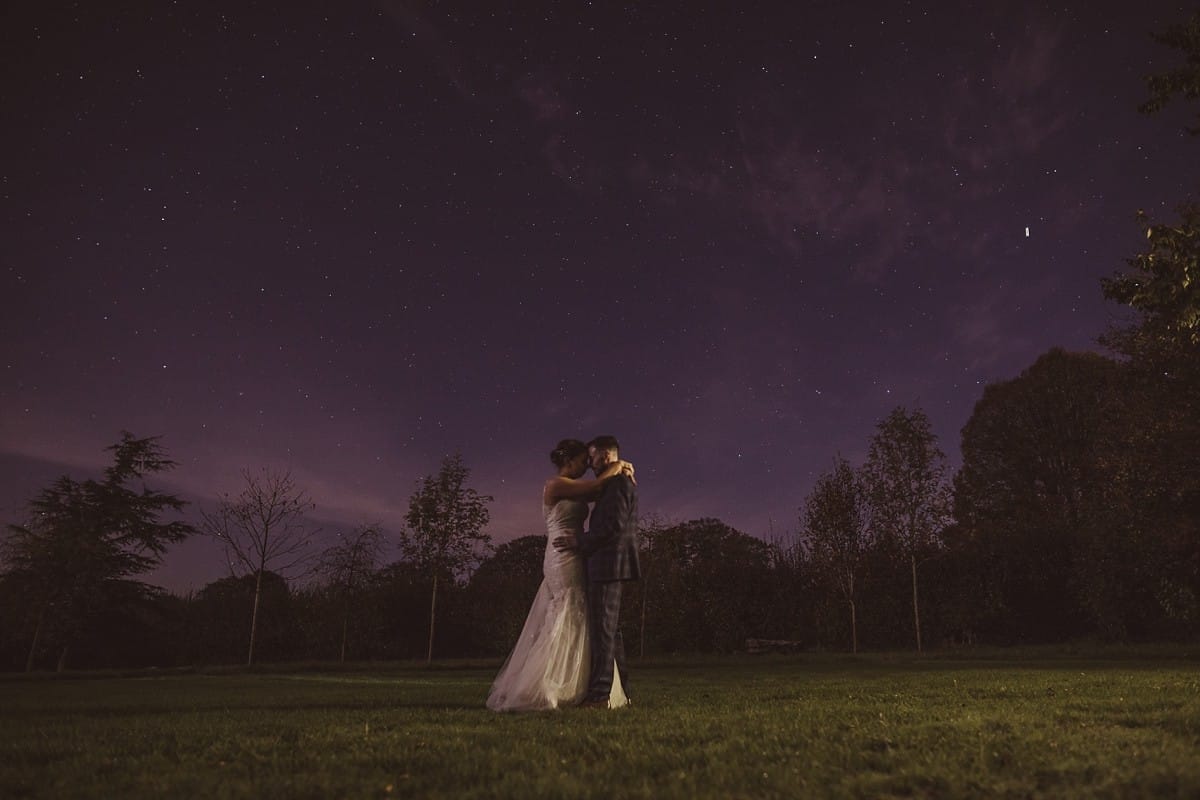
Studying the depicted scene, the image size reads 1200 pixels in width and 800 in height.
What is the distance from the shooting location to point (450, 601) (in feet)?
93.5

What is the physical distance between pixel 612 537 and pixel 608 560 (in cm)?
27

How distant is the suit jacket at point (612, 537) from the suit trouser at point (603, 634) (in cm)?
16

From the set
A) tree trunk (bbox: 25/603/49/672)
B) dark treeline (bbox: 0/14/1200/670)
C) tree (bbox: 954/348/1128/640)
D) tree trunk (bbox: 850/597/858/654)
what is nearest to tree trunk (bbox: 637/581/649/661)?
dark treeline (bbox: 0/14/1200/670)

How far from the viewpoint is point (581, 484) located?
8492 mm

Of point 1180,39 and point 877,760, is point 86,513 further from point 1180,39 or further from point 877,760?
point 1180,39

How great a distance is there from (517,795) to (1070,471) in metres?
40.5

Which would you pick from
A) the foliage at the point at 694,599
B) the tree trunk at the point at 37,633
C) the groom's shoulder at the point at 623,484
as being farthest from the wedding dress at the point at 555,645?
the tree trunk at the point at 37,633

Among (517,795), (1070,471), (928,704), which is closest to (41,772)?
(517,795)

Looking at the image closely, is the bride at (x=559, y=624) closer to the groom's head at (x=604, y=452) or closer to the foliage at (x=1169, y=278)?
the groom's head at (x=604, y=452)

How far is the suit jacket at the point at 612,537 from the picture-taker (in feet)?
26.9

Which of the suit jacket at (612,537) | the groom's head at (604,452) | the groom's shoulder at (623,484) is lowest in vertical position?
the suit jacket at (612,537)

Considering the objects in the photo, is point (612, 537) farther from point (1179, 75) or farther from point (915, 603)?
point (915, 603)

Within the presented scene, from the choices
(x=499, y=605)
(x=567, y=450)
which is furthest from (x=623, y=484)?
(x=499, y=605)

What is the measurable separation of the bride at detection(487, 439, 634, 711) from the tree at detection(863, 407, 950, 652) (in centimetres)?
2075
